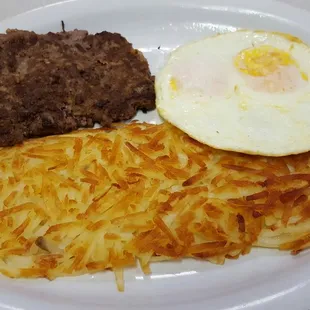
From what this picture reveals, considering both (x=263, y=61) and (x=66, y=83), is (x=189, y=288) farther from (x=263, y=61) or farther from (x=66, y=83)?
(x=263, y=61)

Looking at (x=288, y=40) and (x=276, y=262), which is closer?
(x=276, y=262)

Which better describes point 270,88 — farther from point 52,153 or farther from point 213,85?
point 52,153

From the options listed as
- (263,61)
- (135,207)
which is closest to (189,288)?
(135,207)

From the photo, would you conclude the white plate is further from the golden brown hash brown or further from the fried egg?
the fried egg

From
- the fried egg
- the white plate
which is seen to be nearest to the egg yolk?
the fried egg

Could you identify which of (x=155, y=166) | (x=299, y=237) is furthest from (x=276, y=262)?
(x=155, y=166)

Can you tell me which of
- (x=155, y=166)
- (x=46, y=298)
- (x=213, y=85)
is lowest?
(x=46, y=298)

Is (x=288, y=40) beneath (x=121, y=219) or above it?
above

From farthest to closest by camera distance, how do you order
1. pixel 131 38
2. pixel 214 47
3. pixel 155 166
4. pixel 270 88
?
pixel 131 38 < pixel 214 47 < pixel 270 88 < pixel 155 166
